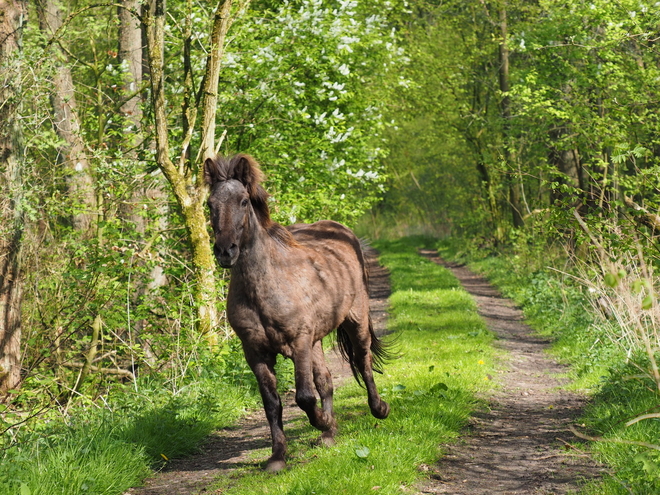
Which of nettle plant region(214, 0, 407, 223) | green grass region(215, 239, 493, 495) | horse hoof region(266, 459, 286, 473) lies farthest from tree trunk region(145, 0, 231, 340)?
horse hoof region(266, 459, 286, 473)

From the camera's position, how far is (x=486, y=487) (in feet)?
18.6

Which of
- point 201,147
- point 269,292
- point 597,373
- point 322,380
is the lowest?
point 597,373

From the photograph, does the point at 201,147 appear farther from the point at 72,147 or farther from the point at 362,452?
the point at 362,452

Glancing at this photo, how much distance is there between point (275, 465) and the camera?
6.24 m

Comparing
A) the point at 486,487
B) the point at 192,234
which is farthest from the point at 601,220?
the point at 192,234

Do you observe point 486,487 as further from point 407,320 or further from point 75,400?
point 407,320

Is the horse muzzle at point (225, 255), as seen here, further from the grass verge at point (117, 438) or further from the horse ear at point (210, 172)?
the grass verge at point (117, 438)

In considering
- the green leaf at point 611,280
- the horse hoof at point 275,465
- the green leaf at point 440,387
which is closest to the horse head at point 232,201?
the horse hoof at point 275,465

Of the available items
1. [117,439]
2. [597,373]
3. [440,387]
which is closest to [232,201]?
[117,439]

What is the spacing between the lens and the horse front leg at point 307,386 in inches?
250

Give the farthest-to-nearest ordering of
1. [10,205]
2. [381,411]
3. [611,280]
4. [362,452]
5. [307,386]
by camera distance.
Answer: [10,205], [381,411], [307,386], [362,452], [611,280]

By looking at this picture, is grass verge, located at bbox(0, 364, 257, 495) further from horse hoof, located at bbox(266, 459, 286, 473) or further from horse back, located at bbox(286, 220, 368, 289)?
horse back, located at bbox(286, 220, 368, 289)

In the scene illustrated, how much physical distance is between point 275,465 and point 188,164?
496cm

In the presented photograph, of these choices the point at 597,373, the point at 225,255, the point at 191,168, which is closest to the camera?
the point at 225,255
